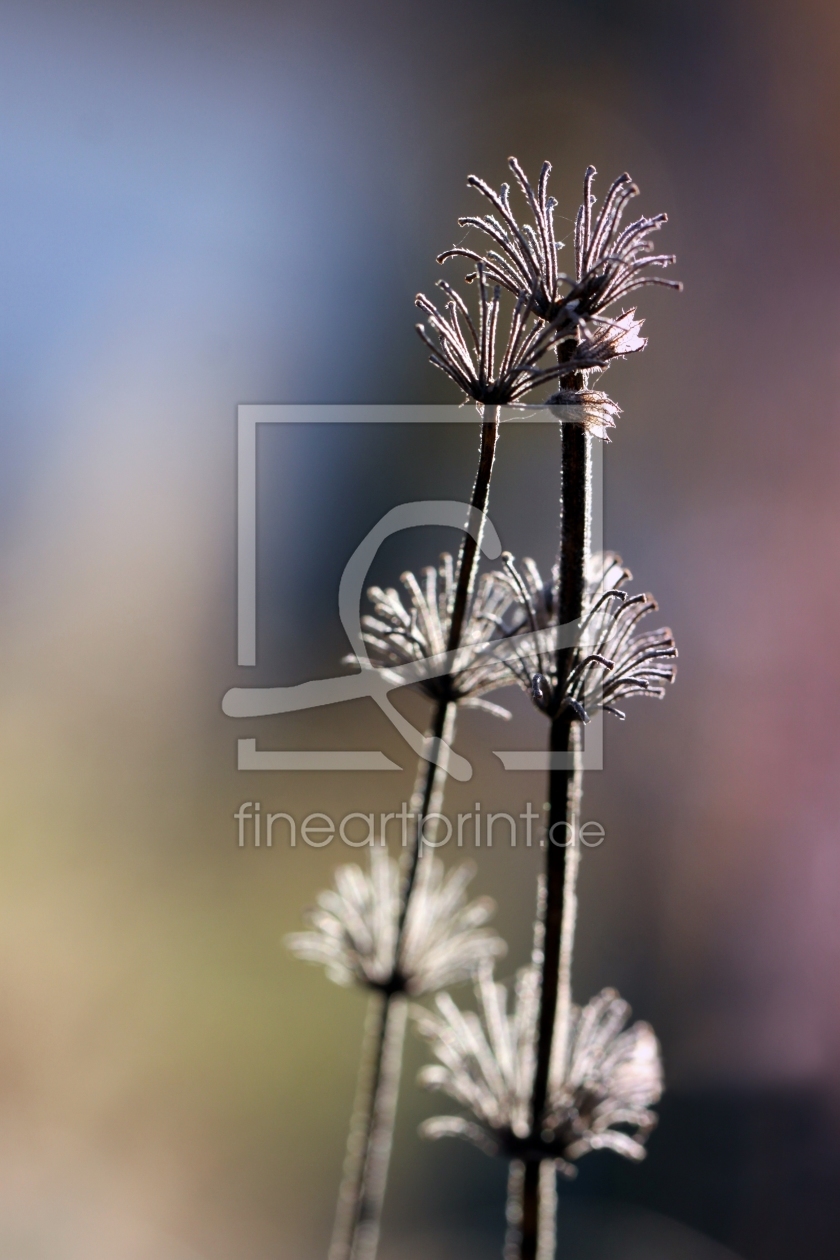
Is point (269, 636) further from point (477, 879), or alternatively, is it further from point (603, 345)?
point (603, 345)

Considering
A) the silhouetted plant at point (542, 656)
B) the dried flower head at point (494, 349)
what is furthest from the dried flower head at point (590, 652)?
the dried flower head at point (494, 349)

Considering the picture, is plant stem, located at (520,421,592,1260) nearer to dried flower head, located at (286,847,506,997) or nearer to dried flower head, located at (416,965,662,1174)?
dried flower head, located at (416,965,662,1174)

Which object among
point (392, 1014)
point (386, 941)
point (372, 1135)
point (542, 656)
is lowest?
point (372, 1135)

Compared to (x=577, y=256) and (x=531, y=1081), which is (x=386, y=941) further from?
(x=577, y=256)

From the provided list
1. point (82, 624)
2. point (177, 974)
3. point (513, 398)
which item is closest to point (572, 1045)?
point (513, 398)

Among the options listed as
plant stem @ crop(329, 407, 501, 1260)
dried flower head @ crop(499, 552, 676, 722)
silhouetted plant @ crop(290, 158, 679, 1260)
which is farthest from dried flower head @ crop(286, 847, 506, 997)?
dried flower head @ crop(499, 552, 676, 722)

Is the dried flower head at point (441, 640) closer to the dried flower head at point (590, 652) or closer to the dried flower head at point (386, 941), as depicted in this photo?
the dried flower head at point (590, 652)

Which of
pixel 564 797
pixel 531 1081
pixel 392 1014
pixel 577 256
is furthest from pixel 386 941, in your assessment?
pixel 577 256
